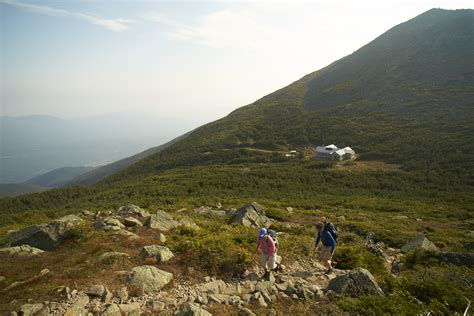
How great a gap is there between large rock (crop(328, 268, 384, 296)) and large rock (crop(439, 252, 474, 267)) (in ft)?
20.1

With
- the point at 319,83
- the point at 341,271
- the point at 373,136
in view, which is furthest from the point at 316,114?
the point at 341,271

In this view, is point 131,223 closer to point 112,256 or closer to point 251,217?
point 112,256

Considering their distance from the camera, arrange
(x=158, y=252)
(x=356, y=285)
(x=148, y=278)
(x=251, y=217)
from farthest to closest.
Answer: (x=251, y=217)
(x=158, y=252)
(x=148, y=278)
(x=356, y=285)

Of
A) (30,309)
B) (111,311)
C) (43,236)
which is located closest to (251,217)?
(43,236)

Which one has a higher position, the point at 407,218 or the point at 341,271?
the point at 341,271

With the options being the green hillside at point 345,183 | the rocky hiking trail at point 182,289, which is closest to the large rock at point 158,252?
the rocky hiking trail at point 182,289

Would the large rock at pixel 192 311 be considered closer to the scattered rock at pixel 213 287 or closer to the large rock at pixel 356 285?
the scattered rock at pixel 213 287

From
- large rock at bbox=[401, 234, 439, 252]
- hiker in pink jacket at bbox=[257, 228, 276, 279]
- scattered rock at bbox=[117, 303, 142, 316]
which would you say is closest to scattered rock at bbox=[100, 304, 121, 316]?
scattered rock at bbox=[117, 303, 142, 316]

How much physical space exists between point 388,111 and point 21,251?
88.2m

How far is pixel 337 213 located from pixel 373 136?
1881 inches

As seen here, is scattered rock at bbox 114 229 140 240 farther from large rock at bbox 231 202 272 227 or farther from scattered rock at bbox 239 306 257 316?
large rock at bbox 231 202 272 227

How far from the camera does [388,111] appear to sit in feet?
262

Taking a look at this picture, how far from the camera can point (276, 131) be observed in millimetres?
84938

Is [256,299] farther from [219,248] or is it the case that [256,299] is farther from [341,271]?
[341,271]
